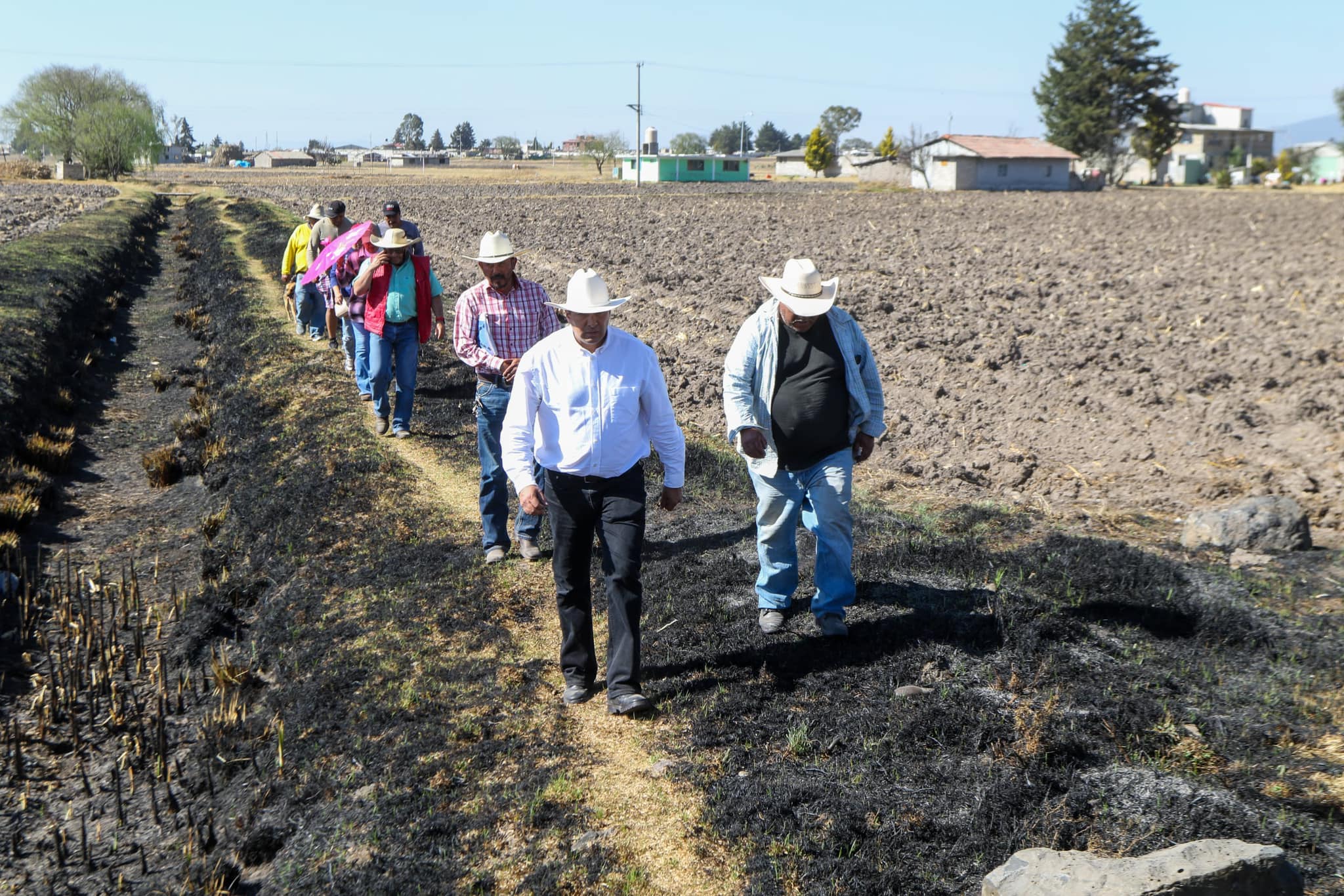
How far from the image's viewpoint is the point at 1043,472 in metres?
10.1

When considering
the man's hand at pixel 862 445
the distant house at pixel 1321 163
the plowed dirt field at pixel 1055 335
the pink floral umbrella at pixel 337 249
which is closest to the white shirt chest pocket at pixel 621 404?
the man's hand at pixel 862 445

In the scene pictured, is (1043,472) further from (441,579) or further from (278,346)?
(278,346)

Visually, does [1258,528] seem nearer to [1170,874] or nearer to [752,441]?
[752,441]

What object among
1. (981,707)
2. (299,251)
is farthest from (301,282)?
(981,707)

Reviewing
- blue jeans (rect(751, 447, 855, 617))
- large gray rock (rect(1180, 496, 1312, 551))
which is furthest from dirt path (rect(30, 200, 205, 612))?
large gray rock (rect(1180, 496, 1312, 551))

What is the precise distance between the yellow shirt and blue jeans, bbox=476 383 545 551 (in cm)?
781

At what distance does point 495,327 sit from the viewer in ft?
26.0

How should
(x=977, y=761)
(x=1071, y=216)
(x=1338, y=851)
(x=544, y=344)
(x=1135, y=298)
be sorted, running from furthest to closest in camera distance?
1. (x=1071, y=216)
2. (x=1135, y=298)
3. (x=544, y=344)
4. (x=977, y=761)
5. (x=1338, y=851)

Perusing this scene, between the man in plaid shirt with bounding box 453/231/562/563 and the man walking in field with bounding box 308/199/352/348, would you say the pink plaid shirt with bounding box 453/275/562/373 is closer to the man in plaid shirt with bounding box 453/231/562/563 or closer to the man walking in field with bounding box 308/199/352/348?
the man in plaid shirt with bounding box 453/231/562/563

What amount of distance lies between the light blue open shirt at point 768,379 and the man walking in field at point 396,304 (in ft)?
15.8

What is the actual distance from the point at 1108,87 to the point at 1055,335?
75.3 m

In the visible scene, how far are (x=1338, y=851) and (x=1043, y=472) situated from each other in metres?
5.84

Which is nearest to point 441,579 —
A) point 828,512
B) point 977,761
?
point 828,512

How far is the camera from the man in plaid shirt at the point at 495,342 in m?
7.86
